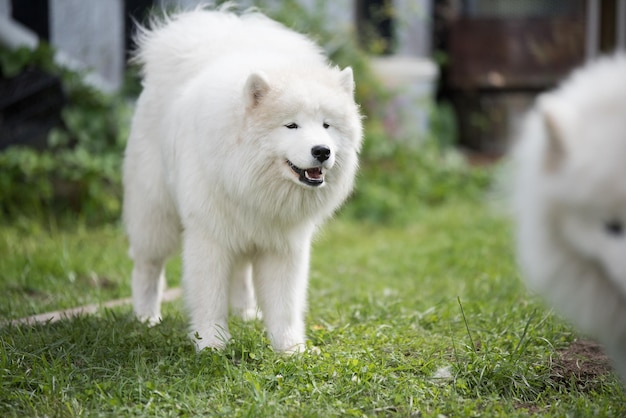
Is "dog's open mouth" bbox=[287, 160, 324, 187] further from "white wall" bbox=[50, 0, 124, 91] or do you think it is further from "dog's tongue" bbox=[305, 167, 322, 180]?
"white wall" bbox=[50, 0, 124, 91]

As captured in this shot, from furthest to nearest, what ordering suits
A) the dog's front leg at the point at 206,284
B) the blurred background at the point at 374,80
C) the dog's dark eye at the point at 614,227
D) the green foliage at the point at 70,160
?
1. the blurred background at the point at 374,80
2. the green foliage at the point at 70,160
3. the dog's front leg at the point at 206,284
4. the dog's dark eye at the point at 614,227

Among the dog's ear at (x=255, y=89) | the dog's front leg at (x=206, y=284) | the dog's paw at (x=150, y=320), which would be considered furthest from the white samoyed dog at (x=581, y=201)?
the dog's paw at (x=150, y=320)

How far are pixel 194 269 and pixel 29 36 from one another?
484 cm

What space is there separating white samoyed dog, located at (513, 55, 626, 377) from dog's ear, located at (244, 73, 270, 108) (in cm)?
114

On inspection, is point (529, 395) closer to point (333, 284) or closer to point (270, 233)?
point (270, 233)

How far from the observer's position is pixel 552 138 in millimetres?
2348

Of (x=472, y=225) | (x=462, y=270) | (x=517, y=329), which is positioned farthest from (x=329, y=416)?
(x=472, y=225)

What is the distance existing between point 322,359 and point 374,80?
580 cm

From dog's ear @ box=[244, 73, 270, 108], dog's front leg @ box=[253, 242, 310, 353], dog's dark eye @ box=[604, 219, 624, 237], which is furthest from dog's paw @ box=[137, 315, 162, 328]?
dog's dark eye @ box=[604, 219, 624, 237]

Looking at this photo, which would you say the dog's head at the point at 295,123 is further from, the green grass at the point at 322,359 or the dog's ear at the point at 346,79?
the green grass at the point at 322,359

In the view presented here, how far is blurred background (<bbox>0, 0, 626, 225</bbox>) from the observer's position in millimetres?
6438

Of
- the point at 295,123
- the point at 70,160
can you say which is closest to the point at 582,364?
the point at 295,123

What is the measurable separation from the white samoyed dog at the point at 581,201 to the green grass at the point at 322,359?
46 centimetres

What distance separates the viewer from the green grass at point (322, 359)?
2.75 metres
